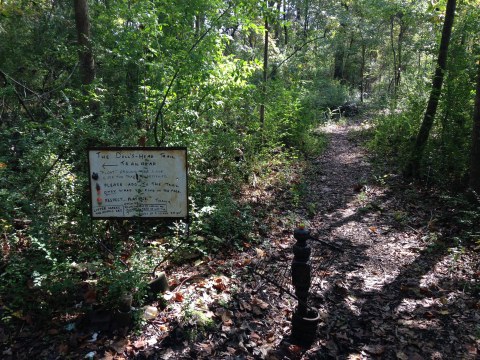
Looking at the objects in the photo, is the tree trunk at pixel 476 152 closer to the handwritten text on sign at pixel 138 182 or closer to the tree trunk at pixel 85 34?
the handwritten text on sign at pixel 138 182

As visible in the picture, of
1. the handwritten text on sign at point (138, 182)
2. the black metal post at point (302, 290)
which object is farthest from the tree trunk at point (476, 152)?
the handwritten text on sign at point (138, 182)

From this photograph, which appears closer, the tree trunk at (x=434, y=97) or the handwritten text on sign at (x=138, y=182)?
the handwritten text on sign at (x=138, y=182)

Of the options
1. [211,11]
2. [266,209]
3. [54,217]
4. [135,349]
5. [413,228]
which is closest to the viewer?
[135,349]

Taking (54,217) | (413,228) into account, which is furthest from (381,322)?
(54,217)

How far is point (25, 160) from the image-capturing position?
15.1 feet

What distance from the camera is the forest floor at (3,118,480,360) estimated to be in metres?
3.16

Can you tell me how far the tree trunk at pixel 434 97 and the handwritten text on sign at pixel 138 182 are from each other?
6486 millimetres

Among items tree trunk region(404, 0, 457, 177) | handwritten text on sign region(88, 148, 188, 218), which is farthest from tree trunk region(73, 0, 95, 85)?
tree trunk region(404, 0, 457, 177)

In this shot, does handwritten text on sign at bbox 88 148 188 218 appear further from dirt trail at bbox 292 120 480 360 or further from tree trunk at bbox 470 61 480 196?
tree trunk at bbox 470 61 480 196

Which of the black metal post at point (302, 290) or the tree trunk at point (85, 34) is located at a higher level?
the tree trunk at point (85, 34)

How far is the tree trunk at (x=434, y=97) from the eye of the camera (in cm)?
746

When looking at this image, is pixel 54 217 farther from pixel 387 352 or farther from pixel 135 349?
pixel 387 352

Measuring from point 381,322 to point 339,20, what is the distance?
20.8m

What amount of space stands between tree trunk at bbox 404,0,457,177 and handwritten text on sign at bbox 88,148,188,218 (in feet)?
21.3
